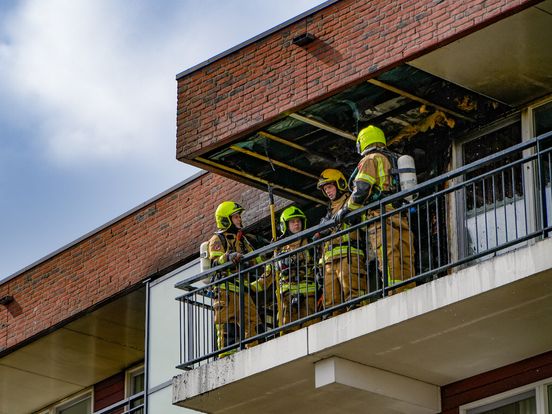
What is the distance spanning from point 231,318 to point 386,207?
2.34 metres

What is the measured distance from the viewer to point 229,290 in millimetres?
19016

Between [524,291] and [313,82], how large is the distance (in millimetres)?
4011

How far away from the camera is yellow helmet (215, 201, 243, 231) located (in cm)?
1959

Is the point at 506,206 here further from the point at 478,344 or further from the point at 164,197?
the point at 164,197

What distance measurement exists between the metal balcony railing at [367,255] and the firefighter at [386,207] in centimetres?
2

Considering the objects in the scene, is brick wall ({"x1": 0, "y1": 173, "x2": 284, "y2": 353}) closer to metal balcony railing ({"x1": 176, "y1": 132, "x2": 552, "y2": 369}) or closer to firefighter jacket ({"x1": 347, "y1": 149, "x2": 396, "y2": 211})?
metal balcony railing ({"x1": 176, "y1": 132, "x2": 552, "y2": 369})

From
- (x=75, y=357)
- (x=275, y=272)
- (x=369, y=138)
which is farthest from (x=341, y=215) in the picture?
(x=75, y=357)

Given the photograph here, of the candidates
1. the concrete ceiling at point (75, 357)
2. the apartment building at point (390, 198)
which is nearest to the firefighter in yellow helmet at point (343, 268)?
the apartment building at point (390, 198)

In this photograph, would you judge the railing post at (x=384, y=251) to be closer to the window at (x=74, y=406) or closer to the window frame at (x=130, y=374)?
the window frame at (x=130, y=374)

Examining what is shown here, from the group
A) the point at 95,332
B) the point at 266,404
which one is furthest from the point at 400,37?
the point at 95,332

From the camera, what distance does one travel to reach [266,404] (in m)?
18.1

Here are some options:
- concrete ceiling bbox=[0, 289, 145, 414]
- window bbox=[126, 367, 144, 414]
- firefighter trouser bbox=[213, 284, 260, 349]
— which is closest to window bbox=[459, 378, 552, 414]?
firefighter trouser bbox=[213, 284, 260, 349]

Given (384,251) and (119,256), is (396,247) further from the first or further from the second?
(119,256)

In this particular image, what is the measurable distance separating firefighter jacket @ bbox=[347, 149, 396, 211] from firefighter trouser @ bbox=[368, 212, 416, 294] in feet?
0.90
